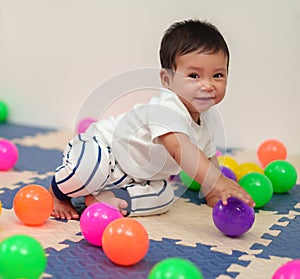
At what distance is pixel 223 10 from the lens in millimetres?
1999

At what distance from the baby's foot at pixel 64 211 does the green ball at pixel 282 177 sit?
0.57m

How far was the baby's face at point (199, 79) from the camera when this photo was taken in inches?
51.1

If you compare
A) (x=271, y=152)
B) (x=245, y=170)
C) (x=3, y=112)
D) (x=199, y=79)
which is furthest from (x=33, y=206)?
(x=3, y=112)

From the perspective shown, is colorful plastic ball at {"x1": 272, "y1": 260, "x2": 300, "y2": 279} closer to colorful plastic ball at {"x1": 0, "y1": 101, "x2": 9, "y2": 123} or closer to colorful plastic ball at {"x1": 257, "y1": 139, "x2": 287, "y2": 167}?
colorful plastic ball at {"x1": 257, "y1": 139, "x2": 287, "y2": 167}

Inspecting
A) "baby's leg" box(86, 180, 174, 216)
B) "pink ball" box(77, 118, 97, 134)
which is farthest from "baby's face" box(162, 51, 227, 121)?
"pink ball" box(77, 118, 97, 134)

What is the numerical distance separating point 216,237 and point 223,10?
101 cm

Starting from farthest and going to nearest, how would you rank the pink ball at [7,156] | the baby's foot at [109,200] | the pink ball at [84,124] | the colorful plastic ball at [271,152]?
the pink ball at [84,124] < the colorful plastic ball at [271,152] < the pink ball at [7,156] < the baby's foot at [109,200]

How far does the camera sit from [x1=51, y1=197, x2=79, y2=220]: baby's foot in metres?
1.34

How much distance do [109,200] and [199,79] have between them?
36 cm

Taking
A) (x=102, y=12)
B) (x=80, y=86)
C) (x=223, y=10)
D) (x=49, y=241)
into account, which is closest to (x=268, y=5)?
(x=223, y=10)

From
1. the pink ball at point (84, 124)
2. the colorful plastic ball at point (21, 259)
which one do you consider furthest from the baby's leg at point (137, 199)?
the pink ball at point (84, 124)

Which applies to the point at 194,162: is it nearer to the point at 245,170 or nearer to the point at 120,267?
the point at 120,267

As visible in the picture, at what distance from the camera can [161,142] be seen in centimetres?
132

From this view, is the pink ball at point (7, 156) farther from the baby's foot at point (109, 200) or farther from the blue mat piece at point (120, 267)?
the blue mat piece at point (120, 267)
